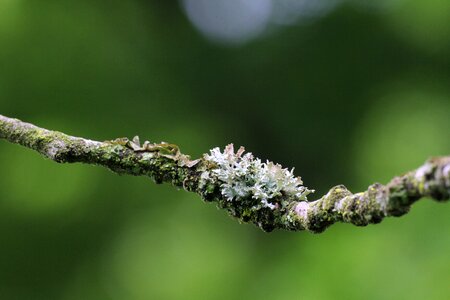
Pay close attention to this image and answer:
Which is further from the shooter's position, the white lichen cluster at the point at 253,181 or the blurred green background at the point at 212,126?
the blurred green background at the point at 212,126

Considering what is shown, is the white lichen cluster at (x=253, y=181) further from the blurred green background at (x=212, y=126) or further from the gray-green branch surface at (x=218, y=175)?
the blurred green background at (x=212, y=126)

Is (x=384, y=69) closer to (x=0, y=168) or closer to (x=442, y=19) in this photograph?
(x=442, y=19)

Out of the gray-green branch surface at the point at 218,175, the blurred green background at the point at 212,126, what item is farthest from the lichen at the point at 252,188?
the blurred green background at the point at 212,126

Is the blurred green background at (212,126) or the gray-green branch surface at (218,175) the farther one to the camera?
the blurred green background at (212,126)

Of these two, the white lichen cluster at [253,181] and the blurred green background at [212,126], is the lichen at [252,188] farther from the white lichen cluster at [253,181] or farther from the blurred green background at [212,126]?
the blurred green background at [212,126]

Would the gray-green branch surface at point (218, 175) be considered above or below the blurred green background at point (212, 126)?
below

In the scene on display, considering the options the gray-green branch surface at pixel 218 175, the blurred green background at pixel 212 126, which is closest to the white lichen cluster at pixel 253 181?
the gray-green branch surface at pixel 218 175
